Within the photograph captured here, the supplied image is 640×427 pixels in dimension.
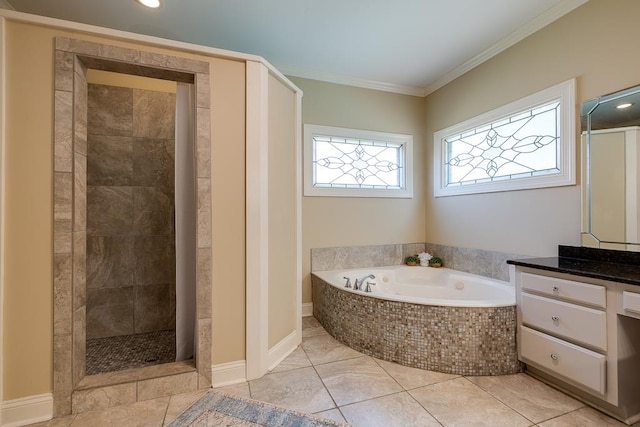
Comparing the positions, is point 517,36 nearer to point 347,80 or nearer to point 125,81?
point 347,80

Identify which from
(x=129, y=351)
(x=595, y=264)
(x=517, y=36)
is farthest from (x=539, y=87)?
(x=129, y=351)

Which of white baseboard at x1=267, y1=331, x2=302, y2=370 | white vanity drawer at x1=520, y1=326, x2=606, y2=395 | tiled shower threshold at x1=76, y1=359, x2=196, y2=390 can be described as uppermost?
white vanity drawer at x1=520, y1=326, x2=606, y2=395

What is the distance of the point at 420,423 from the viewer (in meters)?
1.47

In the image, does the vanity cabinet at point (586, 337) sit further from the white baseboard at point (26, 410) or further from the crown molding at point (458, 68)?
the white baseboard at point (26, 410)

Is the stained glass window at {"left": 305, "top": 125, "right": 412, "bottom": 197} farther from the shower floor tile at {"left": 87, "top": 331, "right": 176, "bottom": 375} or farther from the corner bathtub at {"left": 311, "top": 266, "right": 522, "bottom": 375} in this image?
the shower floor tile at {"left": 87, "top": 331, "right": 176, "bottom": 375}

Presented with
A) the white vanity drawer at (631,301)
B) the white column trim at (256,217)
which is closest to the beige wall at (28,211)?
the white column trim at (256,217)

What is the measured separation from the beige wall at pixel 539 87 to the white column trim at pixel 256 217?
2210 mm

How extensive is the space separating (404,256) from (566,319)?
71.9 inches

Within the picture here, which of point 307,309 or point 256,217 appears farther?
point 307,309

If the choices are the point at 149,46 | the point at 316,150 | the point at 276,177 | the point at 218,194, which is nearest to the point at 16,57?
the point at 149,46

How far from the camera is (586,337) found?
61.2 inches

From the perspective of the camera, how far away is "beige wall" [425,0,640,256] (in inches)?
71.5

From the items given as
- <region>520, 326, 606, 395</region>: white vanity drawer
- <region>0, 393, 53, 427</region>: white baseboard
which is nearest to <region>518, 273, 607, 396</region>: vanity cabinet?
<region>520, 326, 606, 395</region>: white vanity drawer

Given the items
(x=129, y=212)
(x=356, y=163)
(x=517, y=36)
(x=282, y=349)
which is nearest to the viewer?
(x=282, y=349)
